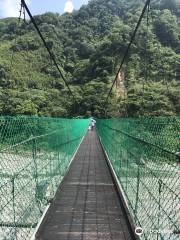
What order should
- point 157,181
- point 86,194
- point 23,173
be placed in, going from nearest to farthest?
point 157,181
point 23,173
point 86,194

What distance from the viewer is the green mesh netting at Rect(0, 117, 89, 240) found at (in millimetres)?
3266

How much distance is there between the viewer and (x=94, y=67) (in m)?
45.5

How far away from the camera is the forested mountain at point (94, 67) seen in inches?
957

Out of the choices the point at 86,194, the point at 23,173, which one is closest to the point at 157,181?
the point at 23,173

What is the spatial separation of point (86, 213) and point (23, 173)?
1.84m

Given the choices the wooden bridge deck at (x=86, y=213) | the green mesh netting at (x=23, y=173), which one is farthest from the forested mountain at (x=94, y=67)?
the green mesh netting at (x=23, y=173)

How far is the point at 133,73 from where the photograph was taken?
119 ft

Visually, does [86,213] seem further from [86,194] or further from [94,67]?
[94,67]

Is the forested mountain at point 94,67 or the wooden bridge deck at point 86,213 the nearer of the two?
the wooden bridge deck at point 86,213

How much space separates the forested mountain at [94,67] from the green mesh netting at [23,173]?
1232 centimetres

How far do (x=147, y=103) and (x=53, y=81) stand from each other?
534 inches

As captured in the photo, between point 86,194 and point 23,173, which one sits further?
point 86,194

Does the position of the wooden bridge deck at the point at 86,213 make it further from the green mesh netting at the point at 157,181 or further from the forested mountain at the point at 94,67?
the forested mountain at the point at 94,67

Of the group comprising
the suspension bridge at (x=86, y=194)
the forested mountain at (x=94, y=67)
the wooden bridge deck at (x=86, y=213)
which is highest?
the forested mountain at (x=94, y=67)
